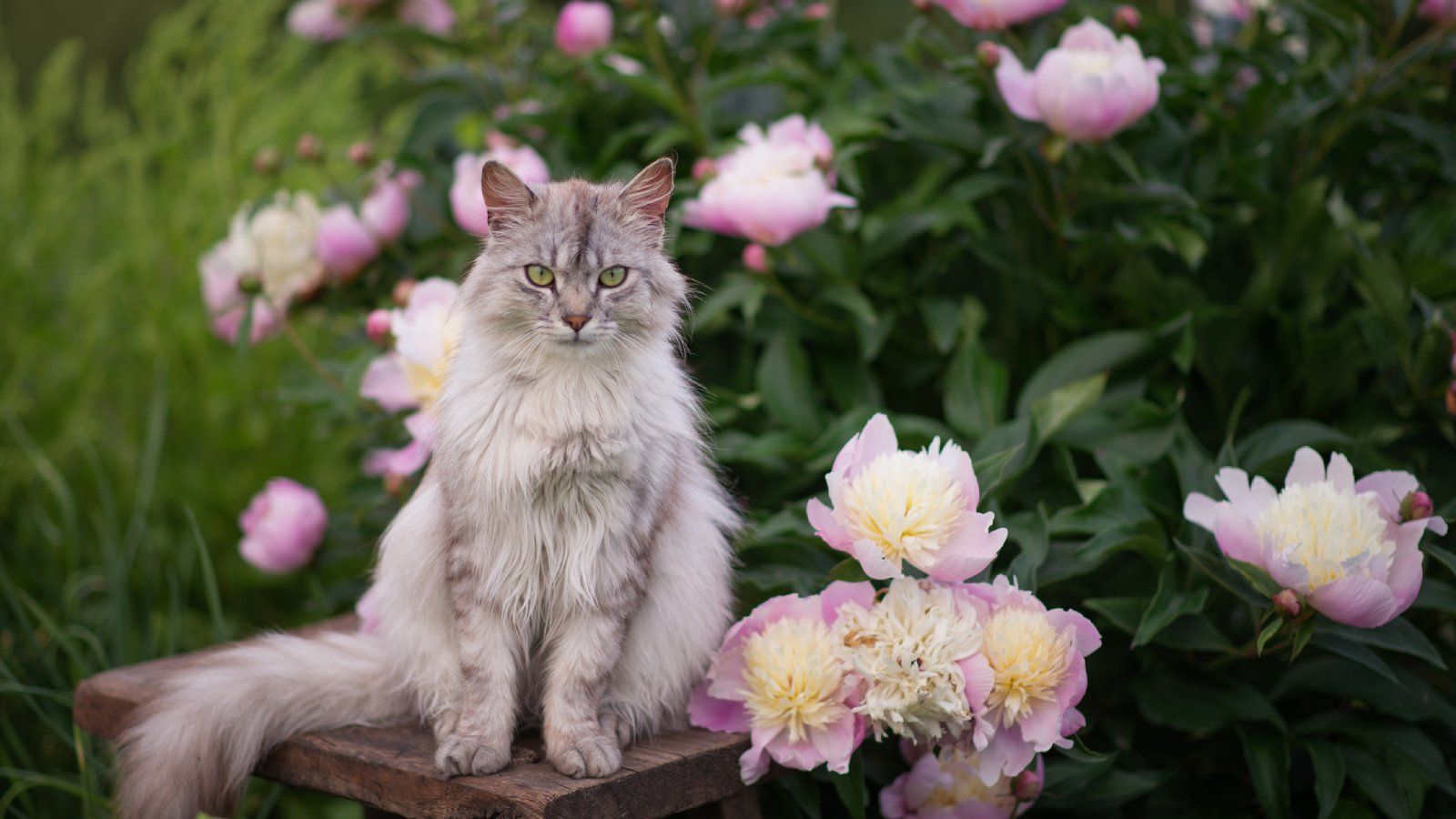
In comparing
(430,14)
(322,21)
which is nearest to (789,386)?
(430,14)

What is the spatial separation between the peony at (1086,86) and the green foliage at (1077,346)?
116 millimetres

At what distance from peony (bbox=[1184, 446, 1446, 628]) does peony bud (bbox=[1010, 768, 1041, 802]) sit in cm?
39

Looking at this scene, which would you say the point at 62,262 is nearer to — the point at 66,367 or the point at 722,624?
the point at 66,367

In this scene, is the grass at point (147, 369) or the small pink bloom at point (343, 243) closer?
the small pink bloom at point (343, 243)

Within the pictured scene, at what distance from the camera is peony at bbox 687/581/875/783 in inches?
54.1

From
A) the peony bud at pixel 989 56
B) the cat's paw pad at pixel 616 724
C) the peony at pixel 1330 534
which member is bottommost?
the cat's paw pad at pixel 616 724

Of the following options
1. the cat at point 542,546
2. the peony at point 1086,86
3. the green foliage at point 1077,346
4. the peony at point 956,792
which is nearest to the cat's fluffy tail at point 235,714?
the cat at point 542,546

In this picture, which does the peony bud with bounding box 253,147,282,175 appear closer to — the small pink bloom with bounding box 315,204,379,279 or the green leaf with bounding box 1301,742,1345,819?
the small pink bloom with bounding box 315,204,379,279

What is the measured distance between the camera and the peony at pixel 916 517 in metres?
1.35

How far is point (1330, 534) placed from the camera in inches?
54.3

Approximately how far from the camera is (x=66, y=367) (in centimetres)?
301

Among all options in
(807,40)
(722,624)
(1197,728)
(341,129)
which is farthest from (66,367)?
(1197,728)

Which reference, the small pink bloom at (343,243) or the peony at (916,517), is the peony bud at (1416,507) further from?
the small pink bloom at (343,243)

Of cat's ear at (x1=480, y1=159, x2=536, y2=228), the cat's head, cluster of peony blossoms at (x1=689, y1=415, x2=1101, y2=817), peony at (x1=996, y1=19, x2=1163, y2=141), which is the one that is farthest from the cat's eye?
peony at (x1=996, y1=19, x2=1163, y2=141)
